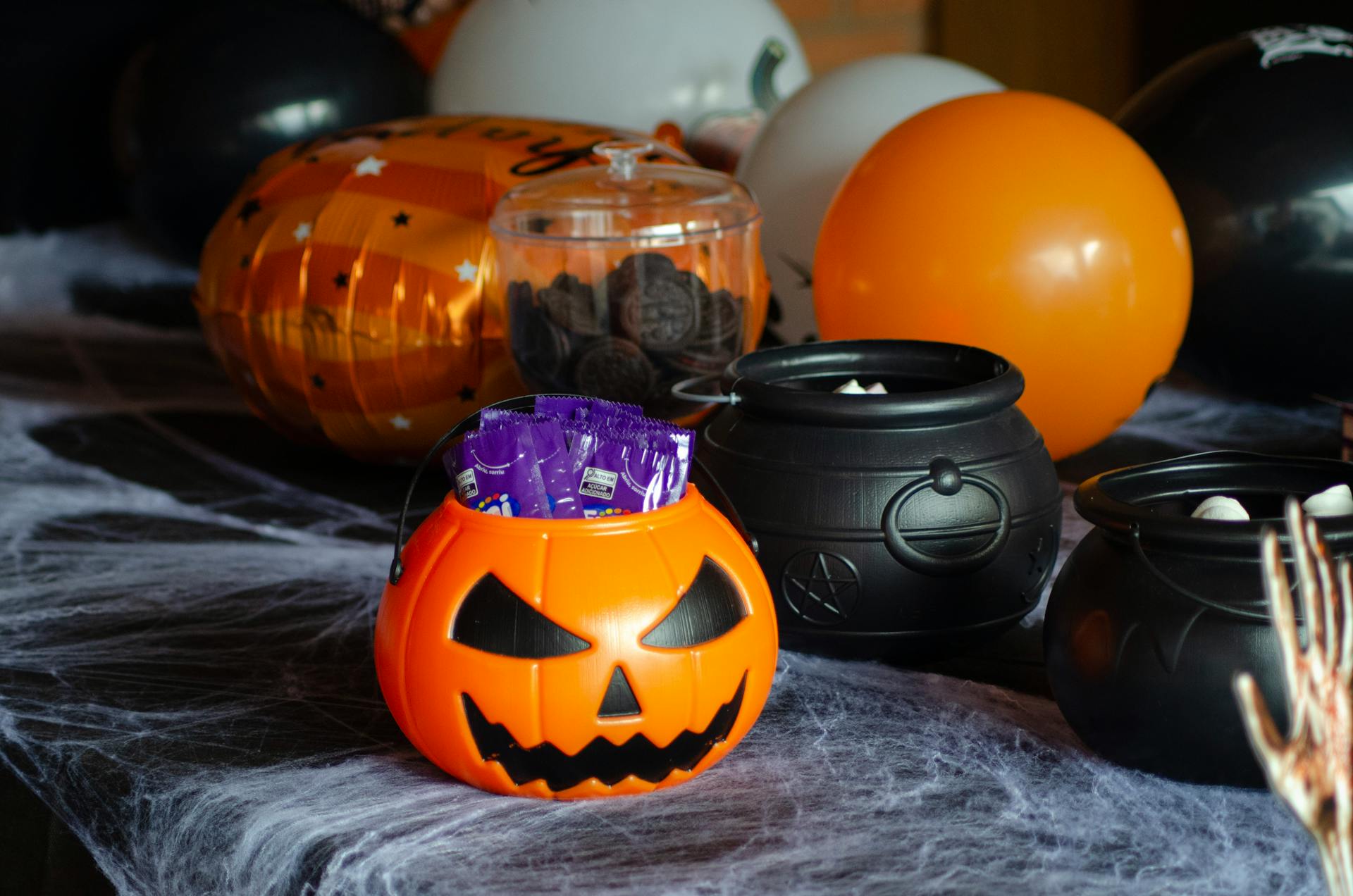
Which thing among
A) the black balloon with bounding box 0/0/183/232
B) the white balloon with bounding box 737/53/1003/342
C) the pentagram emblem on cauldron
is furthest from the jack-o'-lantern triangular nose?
the black balloon with bounding box 0/0/183/232

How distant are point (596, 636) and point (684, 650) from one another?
50 millimetres

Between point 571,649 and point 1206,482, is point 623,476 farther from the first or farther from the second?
point 1206,482

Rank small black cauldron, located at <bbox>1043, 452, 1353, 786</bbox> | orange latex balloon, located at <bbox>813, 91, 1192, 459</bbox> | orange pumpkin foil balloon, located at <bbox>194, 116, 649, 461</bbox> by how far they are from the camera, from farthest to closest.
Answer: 1. orange pumpkin foil balloon, located at <bbox>194, 116, 649, 461</bbox>
2. orange latex balloon, located at <bbox>813, 91, 1192, 459</bbox>
3. small black cauldron, located at <bbox>1043, 452, 1353, 786</bbox>

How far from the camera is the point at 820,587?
882 mm

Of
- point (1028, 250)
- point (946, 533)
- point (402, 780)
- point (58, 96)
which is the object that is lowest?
point (402, 780)

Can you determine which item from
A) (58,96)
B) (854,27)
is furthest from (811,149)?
(58,96)

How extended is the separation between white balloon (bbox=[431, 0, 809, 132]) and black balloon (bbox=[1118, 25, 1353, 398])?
1.98 ft

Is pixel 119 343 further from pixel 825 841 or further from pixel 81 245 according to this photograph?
pixel 825 841

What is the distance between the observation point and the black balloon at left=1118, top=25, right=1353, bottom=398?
138cm

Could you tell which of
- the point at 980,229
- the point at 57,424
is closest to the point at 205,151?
the point at 57,424

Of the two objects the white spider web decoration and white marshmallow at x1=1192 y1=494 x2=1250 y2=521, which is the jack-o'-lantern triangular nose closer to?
the white spider web decoration

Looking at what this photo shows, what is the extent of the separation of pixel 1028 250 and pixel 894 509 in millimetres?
428

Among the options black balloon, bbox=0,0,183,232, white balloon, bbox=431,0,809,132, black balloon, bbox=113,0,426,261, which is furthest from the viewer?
black balloon, bbox=0,0,183,232

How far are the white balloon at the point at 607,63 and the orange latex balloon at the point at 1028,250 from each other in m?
0.60
